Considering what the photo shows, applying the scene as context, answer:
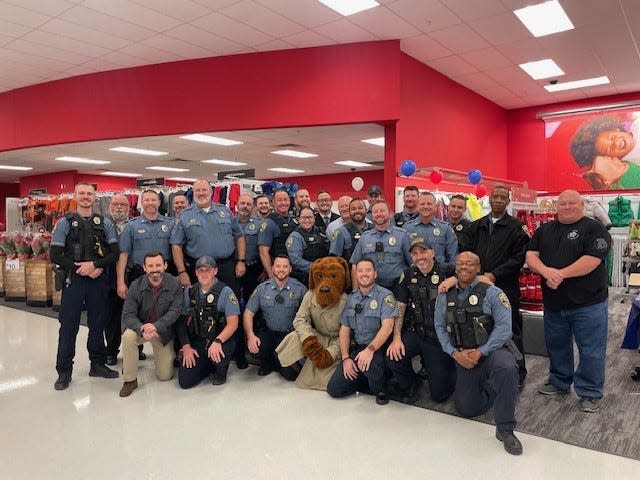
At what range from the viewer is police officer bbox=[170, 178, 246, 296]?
4523 millimetres

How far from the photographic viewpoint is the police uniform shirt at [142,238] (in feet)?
15.0

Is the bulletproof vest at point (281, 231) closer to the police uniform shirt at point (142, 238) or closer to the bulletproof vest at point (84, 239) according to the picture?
the police uniform shirt at point (142, 238)

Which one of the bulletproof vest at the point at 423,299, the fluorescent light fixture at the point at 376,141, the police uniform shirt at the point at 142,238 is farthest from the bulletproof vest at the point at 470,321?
the fluorescent light fixture at the point at 376,141

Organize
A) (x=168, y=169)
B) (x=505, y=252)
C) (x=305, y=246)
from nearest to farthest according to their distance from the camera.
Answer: (x=505, y=252) → (x=305, y=246) → (x=168, y=169)

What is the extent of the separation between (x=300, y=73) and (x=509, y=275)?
460 centimetres

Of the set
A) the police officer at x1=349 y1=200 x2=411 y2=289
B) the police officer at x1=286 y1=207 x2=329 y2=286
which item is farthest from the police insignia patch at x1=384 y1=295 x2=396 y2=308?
the police officer at x1=286 y1=207 x2=329 y2=286

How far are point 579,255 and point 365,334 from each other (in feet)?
5.48

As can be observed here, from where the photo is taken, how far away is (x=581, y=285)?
3.52 meters

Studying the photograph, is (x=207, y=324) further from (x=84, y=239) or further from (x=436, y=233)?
(x=436, y=233)

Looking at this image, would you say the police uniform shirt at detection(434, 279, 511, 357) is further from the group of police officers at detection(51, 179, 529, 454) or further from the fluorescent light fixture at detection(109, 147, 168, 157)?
the fluorescent light fixture at detection(109, 147, 168, 157)

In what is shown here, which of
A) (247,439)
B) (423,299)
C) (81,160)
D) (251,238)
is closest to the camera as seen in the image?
(247,439)

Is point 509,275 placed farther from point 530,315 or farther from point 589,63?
point 589,63

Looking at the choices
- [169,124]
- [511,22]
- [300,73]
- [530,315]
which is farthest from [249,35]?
[530,315]

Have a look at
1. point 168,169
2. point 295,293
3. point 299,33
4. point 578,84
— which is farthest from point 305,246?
point 168,169
